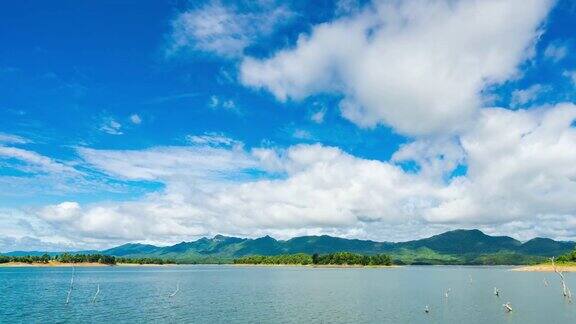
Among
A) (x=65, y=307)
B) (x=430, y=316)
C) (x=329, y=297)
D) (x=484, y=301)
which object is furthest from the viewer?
(x=329, y=297)

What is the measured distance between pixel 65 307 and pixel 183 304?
25.2 m

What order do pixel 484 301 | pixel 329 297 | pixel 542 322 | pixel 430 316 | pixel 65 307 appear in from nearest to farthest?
pixel 542 322 < pixel 430 316 < pixel 65 307 < pixel 484 301 < pixel 329 297

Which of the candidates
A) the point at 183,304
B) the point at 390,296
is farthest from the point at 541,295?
the point at 183,304

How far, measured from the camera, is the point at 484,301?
381 feet

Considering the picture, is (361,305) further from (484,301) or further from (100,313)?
(100,313)

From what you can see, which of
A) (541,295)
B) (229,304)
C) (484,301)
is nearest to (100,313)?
(229,304)

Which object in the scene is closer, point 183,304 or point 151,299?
point 183,304

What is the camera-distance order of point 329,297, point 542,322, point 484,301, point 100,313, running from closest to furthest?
point 542,322 < point 100,313 < point 484,301 < point 329,297

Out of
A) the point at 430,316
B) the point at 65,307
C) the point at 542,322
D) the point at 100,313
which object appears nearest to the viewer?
the point at 542,322

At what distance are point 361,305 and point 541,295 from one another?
194 ft

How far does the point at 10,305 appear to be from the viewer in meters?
108

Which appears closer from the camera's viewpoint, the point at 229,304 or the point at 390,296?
the point at 229,304

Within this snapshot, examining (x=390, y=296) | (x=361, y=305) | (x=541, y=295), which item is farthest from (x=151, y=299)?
(x=541, y=295)

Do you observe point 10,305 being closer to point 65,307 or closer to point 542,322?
point 65,307
